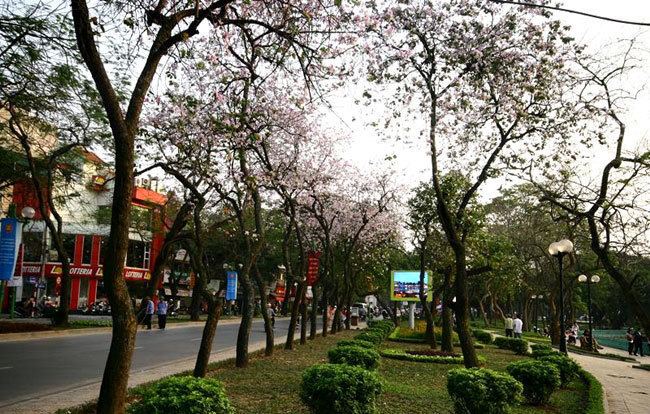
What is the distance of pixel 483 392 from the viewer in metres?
8.09

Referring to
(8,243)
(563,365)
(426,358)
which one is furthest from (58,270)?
(563,365)

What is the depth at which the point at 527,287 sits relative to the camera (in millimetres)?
45438

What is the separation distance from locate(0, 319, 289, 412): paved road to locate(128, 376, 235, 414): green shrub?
15.8 ft

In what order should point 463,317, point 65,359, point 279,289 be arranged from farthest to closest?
point 279,289 → point 65,359 → point 463,317

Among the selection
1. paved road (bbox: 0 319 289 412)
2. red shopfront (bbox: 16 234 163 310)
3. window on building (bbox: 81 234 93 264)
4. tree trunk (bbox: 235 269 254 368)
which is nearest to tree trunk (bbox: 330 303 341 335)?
paved road (bbox: 0 319 289 412)

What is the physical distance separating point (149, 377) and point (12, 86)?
27.0 ft

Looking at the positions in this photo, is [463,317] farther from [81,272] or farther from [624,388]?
[81,272]

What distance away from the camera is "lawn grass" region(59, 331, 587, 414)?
30.6 feet

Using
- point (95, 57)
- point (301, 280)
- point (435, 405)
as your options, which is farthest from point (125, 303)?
point (301, 280)

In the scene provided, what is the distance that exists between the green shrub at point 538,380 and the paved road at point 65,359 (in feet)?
27.8

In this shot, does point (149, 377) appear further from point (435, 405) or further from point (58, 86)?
point (58, 86)

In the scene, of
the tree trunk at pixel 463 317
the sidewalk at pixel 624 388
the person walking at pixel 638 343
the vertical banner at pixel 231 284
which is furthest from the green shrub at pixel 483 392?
the vertical banner at pixel 231 284

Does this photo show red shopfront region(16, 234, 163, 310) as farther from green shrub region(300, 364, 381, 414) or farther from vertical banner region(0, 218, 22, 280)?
green shrub region(300, 364, 381, 414)

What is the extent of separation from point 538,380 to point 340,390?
520cm
